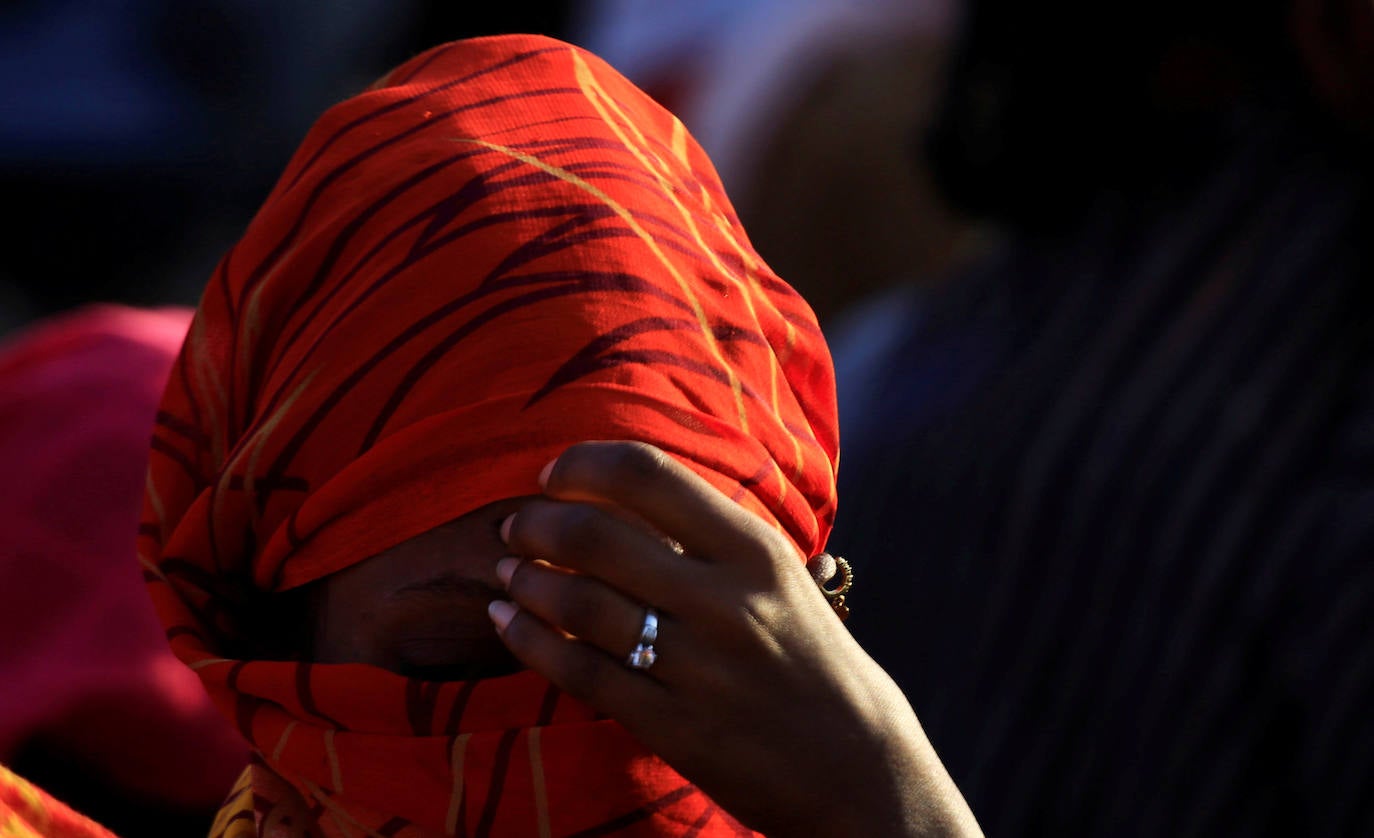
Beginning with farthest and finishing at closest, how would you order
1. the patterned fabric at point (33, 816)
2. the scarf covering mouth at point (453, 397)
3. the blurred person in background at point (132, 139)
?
1. the blurred person in background at point (132, 139)
2. the patterned fabric at point (33, 816)
3. the scarf covering mouth at point (453, 397)

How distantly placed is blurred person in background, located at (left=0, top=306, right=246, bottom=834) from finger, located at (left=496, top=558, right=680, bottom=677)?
1.16 m

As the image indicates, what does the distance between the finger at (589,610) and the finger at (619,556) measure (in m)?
0.01

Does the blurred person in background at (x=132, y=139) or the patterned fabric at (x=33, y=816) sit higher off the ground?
the patterned fabric at (x=33, y=816)

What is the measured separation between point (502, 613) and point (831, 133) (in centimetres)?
303

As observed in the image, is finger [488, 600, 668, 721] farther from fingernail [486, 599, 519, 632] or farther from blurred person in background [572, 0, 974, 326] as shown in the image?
blurred person in background [572, 0, 974, 326]

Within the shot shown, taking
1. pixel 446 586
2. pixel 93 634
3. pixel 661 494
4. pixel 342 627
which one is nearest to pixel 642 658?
pixel 661 494

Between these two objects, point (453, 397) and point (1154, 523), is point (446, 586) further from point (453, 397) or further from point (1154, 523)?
point (1154, 523)

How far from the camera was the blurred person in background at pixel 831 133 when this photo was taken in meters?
3.89

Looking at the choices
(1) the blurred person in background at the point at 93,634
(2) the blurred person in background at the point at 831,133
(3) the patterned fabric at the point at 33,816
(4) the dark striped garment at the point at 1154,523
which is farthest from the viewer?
(2) the blurred person in background at the point at 831,133

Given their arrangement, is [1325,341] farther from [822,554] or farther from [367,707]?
[367,707]

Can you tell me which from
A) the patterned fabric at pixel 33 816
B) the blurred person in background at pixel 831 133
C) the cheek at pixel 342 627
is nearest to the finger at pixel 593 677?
the cheek at pixel 342 627

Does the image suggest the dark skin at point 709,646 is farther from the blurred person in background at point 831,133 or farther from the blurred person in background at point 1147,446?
the blurred person in background at point 831,133

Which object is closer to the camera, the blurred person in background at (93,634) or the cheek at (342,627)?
the cheek at (342,627)

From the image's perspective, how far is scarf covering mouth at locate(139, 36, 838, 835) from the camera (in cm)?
121
